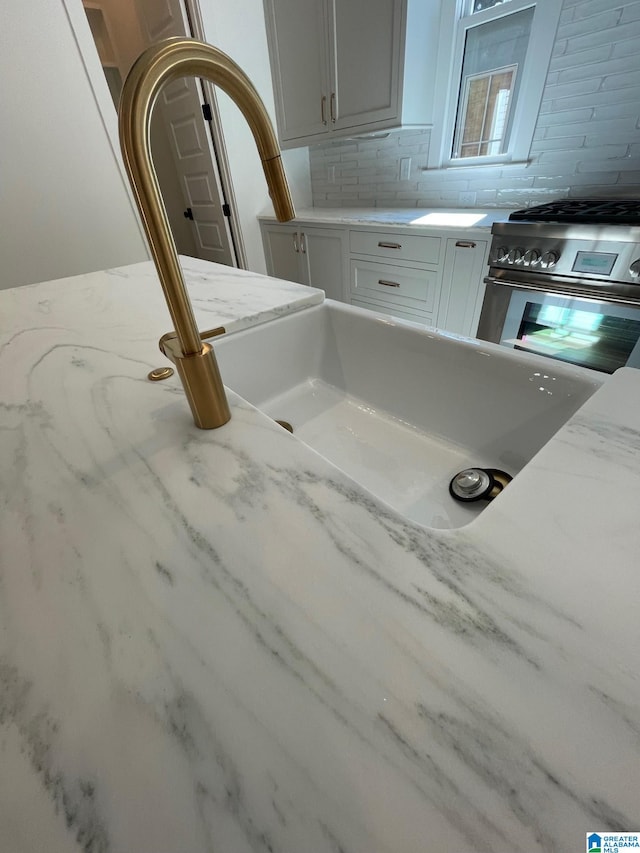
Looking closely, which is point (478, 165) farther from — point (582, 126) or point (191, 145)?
point (191, 145)

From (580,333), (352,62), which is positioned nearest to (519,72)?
(352,62)

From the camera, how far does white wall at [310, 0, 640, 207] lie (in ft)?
4.62

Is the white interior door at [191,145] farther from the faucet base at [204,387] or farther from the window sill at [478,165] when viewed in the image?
the faucet base at [204,387]

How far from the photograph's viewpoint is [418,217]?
6.31ft

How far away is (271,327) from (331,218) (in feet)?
5.44

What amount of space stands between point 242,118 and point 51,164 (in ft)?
4.49

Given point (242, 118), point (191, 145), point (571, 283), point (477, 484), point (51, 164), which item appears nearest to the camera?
point (477, 484)

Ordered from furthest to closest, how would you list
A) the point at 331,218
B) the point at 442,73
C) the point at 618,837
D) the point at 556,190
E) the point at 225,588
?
1. the point at 331,218
2. the point at 442,73
3. the point at 556,190
4. the point at 225,588
5. the point at 618,837

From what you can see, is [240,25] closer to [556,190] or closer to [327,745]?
[556,190]

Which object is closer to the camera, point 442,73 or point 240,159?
point 442,73

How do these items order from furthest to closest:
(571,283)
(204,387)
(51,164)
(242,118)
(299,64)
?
(242,118) → (299,64) → (51,164) → (571,283) → (204,387)

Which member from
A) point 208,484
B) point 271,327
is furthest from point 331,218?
point 208,484

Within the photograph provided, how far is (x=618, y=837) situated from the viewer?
0.57ft

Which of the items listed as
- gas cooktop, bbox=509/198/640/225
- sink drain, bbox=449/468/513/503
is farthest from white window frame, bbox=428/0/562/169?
sink drain, bbox=449/468/513/503
